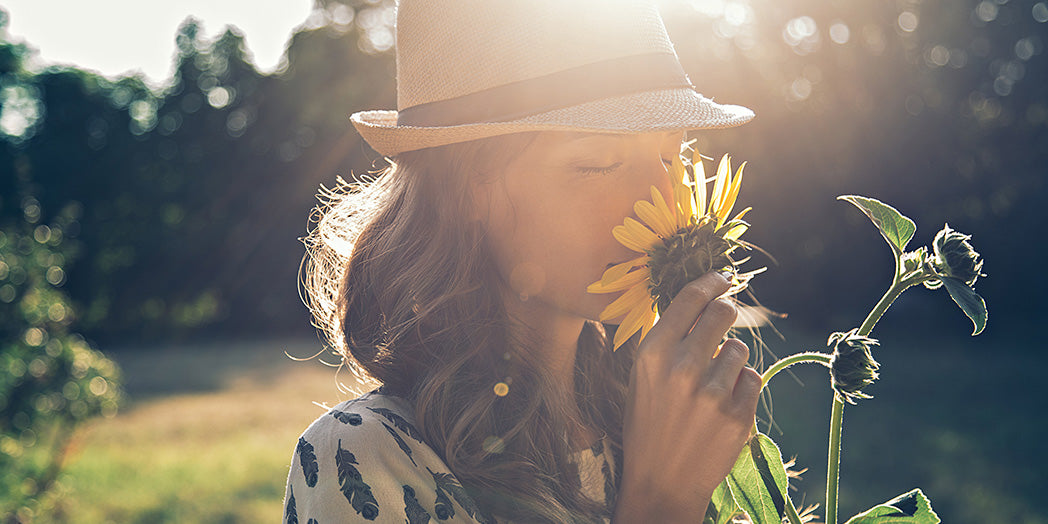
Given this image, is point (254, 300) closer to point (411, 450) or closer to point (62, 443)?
point (62, 443)

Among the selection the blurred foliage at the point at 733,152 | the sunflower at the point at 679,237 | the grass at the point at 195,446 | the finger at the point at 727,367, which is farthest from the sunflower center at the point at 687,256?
the blurred foliage at the point at 733,152

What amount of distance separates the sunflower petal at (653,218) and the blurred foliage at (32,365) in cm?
417

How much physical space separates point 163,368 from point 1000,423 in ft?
48.4

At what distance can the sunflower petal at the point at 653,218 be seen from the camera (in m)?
1.25

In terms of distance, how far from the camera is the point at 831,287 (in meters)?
14.1

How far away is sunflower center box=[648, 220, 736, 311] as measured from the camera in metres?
1.24

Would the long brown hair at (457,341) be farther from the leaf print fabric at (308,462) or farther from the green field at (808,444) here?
the green field at (808,444)

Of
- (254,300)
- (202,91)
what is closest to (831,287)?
(254,300)

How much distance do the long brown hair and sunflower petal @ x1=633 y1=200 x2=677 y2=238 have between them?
0.90 feet

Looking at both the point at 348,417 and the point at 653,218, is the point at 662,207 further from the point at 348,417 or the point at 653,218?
the point at 348,417

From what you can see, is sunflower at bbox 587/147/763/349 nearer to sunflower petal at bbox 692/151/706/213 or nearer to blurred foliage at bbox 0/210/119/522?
sunflower petal at bbox 692/151/706/213

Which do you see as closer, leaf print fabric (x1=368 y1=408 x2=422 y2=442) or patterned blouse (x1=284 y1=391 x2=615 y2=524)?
patterned blouse (x1=284 y1=391 x2=615 y2=524)

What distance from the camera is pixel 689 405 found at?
3.86 ft

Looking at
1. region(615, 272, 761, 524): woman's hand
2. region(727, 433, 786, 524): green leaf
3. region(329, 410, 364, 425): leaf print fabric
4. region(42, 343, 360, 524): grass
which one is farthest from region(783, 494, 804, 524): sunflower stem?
region(42, 343, 360, 524): grass
